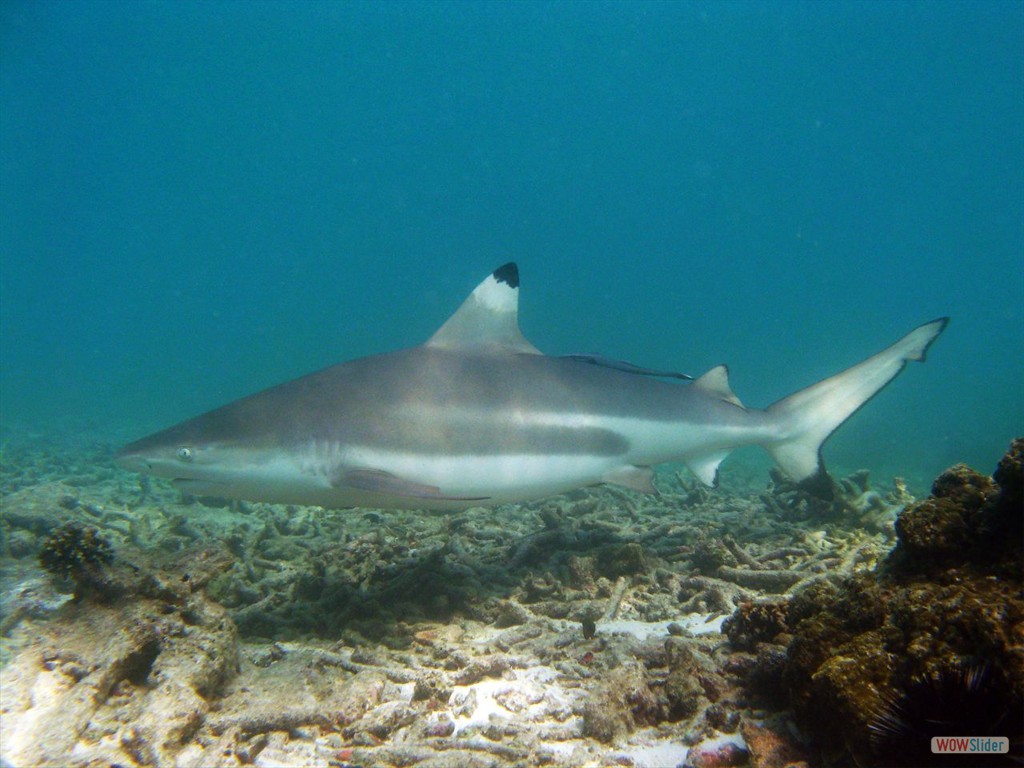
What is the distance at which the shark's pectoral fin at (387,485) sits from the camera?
3.96 metres

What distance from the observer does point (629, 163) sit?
504 feet

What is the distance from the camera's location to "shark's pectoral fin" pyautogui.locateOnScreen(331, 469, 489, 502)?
3.96m

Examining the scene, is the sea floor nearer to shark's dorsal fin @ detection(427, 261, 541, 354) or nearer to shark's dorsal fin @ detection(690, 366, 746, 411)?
shark's dorsal fin @ detection(690, 366, 746, 411)

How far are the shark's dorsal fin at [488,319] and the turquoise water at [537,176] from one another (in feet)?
282

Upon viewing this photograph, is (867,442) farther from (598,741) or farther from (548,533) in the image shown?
(598,741)

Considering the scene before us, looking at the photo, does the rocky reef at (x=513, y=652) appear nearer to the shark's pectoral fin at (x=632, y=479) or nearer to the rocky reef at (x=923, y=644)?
the rocky reef at (x=923, y=644)

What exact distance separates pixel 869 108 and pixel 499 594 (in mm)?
159122

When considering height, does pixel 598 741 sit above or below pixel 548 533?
below

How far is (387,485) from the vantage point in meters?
4.07

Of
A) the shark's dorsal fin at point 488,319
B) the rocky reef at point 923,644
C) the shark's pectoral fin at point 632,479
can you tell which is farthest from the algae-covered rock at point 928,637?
the shark's dorsal fin at point 488,319

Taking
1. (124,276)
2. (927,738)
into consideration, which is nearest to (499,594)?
(927,738)
